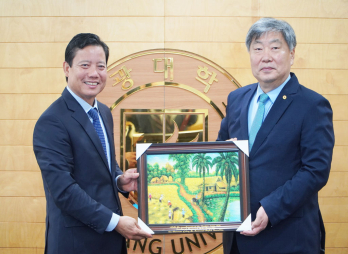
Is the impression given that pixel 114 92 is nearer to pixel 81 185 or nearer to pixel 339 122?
pixel 81 185

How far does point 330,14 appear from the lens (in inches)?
99.9

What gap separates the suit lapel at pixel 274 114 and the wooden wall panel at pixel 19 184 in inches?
71.3

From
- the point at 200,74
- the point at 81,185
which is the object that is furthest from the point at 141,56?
the point at 81,185

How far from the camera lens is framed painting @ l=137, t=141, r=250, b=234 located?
1.41 meters

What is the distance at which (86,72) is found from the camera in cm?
150

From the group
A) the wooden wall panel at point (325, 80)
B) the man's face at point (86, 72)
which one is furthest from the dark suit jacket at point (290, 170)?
A: the wooden wall panel at point (325, 80)

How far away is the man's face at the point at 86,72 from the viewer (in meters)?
1.50

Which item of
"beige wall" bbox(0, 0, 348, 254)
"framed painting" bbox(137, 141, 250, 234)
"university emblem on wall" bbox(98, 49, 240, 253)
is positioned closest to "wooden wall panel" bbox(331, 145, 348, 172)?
"beige wall" bbox(0, 0, 348, 254)

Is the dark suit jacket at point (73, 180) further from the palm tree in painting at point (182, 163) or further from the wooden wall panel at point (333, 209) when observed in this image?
the wooden wall panel at point (333, 209)

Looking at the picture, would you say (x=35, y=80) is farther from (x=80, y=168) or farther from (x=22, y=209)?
(x=80, y=168)

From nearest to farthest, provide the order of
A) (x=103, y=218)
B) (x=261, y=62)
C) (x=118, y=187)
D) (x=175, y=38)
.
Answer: (x=103, y=218)
(x=261, y=62)
(x=118, y=187)
(x=175, y=38)

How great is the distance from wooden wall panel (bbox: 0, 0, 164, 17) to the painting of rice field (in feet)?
4.87

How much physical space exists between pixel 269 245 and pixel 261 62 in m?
0.79

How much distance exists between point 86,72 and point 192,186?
0.68 m
